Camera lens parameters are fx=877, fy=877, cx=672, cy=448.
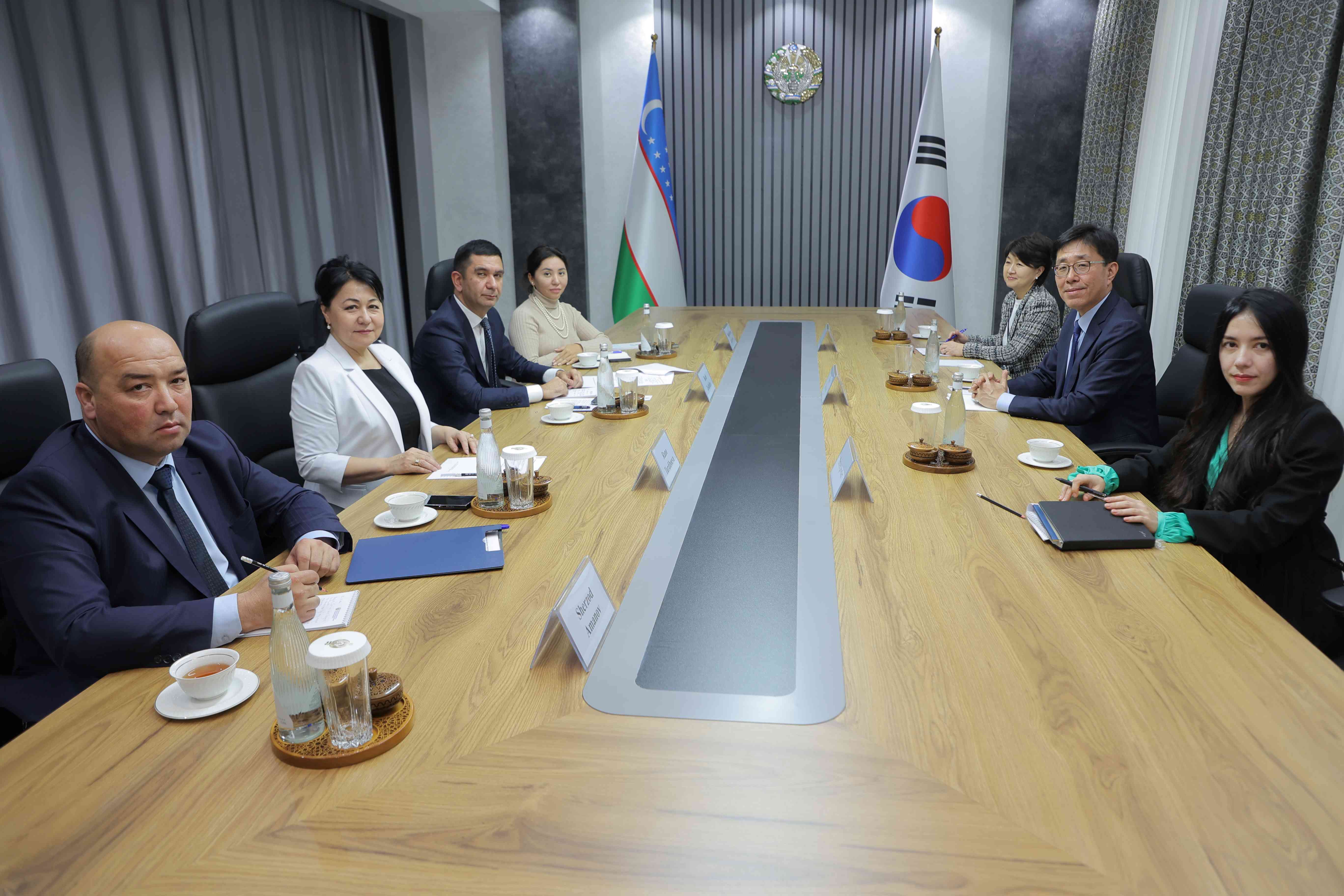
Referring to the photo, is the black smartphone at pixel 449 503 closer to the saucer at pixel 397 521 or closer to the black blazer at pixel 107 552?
the saucer at pixel 397 521

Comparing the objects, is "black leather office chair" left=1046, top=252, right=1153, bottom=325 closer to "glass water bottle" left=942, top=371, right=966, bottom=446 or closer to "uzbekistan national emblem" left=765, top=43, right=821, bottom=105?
"glass water bottle" left=942, top=371, right=966, bottom=446

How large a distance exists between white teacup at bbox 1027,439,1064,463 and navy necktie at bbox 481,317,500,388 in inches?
74.7

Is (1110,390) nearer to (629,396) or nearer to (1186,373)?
(1186,373)

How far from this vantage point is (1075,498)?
6.49 ft

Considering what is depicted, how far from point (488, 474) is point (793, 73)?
195 inches

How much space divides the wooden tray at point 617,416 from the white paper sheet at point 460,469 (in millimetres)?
414

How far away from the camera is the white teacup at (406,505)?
71.2 inches

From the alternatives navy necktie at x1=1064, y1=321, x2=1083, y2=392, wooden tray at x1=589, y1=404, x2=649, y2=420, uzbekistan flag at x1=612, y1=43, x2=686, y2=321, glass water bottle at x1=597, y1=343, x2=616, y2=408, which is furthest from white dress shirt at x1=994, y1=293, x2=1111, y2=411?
uzbekistan flag at x1=612, y1=43, x2=686, y2=321

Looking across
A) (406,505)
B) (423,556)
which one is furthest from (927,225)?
(423,556)

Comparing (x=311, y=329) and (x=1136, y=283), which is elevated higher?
(x=1136, y=283)

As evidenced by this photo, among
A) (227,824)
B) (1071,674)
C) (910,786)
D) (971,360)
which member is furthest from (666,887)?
(971,360)

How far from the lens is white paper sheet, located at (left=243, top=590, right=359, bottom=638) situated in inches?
53.5

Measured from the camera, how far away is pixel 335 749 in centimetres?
107

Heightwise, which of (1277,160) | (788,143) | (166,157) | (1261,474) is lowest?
(1261,474)
